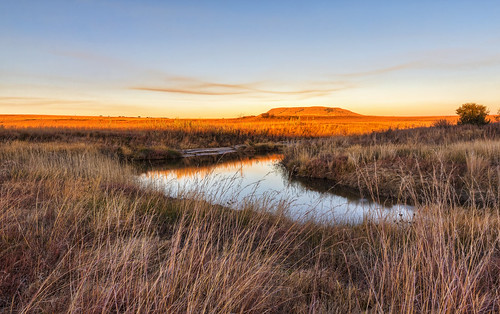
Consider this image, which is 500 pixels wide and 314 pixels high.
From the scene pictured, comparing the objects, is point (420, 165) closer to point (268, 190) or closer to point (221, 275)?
point (268, 190)

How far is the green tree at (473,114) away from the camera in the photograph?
766 inches

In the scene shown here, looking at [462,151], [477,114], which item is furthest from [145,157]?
[477,114]

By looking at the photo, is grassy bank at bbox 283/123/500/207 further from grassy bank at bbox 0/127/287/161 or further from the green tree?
grassy bank at bbox 0/127/287/161

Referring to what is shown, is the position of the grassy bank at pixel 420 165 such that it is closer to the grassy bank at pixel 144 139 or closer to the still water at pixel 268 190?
the still water at pixel 268 190

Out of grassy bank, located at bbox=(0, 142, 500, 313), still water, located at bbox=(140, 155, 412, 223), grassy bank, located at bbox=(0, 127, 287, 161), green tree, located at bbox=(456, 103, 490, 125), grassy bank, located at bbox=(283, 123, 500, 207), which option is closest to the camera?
grassy bank, located at bbox=(0, 142, 500, 313)

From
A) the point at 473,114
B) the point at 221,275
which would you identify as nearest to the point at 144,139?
the point at 221,275

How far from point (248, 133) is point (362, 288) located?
1010 inches

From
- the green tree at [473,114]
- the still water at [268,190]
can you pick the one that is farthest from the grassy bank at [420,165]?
the green tree at [473,114]

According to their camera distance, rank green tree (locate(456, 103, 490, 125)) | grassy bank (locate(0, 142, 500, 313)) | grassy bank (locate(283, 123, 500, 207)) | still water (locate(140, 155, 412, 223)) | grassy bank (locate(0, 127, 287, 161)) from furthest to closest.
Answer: green tree (locate(456, 103, 490, 125)) → grassy bank (locate(0, 127, 287, 161)) → grassy bank (locate(283, 123, 500, 207)) → still water (locate(140, 155, 412, 223)) → grassy bank (locate(0, 142, 500, 313))

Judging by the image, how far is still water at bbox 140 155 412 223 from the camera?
263 inches

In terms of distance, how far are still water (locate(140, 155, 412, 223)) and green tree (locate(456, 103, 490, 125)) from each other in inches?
531

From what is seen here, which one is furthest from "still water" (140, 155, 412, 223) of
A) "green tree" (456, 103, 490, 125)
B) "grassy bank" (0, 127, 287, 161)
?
"green tree" (456, 103, 490, 125)

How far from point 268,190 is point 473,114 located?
57.9ft

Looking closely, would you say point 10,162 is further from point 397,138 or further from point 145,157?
point 397,138
